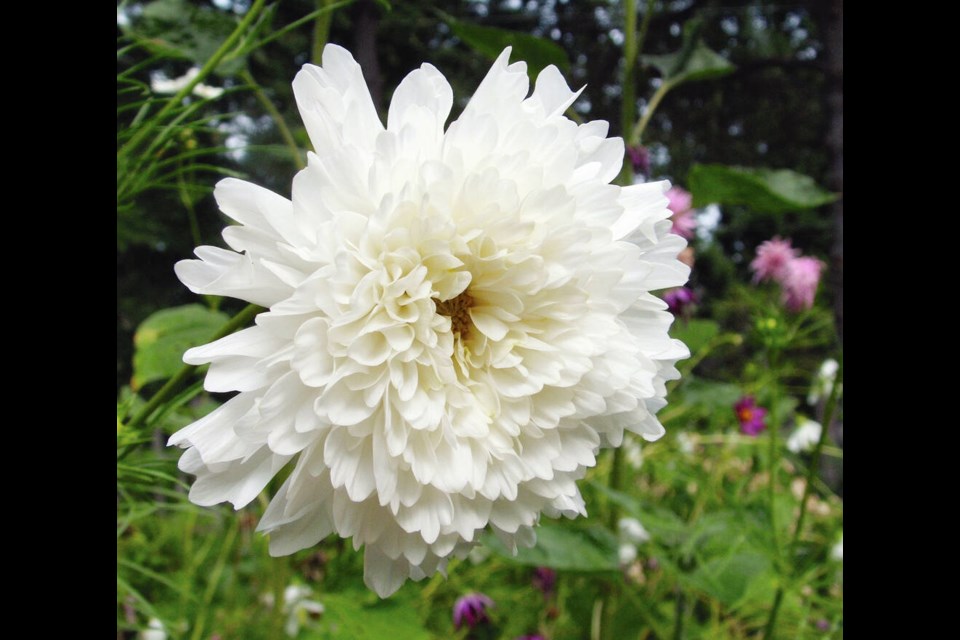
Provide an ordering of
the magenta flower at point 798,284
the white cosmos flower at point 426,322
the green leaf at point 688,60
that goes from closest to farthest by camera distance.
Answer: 1. the white cosmos flower at point 426,322
2. the green leaf at point 688,60
3. the magenta flower at point 798,284

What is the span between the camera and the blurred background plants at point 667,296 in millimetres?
453

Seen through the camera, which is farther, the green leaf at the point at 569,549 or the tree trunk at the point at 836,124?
the tree trunk at the point at 836,124

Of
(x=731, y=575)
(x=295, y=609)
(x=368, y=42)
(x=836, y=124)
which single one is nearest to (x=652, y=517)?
(x=731, y=575)

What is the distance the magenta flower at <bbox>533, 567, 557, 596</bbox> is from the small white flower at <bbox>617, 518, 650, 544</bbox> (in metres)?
0.09

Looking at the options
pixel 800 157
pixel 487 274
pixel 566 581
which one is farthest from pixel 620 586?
pixel 800 157

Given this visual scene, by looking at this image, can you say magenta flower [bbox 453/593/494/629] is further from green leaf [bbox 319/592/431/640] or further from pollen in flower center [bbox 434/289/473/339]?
pollen in flower center [bbox 434/289/473/339]

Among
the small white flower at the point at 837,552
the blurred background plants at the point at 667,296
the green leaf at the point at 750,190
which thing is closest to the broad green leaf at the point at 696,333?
the blurred background plants at the point at 667,296

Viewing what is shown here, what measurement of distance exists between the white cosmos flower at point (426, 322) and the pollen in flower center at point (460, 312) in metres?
0.01

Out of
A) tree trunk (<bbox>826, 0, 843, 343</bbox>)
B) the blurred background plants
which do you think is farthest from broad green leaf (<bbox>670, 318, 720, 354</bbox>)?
tree trunk (<bbox>826, 0, 843, 343</bbox>)

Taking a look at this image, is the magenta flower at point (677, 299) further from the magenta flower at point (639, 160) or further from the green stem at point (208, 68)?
the green stem at point (208, 68)

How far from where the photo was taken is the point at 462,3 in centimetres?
134

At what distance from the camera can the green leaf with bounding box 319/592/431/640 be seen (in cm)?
48

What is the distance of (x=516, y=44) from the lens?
464mm
